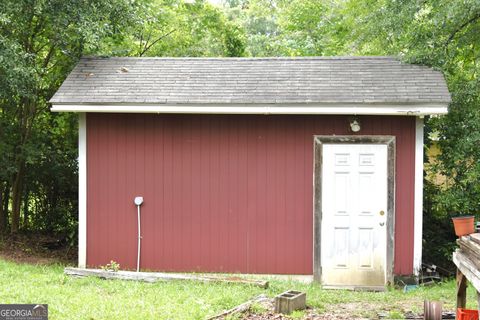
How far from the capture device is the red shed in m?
8.09

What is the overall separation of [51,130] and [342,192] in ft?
19.2

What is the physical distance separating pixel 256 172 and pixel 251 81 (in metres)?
1.33

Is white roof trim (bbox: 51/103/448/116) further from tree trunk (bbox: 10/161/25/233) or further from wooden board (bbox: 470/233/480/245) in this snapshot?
tree trunk (bbox: 10/161/25/233)

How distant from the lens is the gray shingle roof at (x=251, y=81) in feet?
26.1

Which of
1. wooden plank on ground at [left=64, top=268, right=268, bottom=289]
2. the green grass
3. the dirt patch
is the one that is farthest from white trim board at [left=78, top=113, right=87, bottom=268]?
the dirt patch

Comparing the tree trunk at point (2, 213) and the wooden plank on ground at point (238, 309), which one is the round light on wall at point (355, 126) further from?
the tree trunk at point (2, 213)

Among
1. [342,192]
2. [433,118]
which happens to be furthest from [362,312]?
[433,118]

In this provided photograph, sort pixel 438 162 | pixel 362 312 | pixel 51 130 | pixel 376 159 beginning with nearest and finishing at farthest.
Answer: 1. pixel 362 312
2. pixel 376 159
3. pixel 438 162
4. pixel 51 130

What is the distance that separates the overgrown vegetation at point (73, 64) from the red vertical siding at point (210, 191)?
1340mm

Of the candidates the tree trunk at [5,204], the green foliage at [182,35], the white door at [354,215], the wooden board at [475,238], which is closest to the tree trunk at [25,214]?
the tree trunk at [5,204]

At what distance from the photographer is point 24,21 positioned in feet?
30.8

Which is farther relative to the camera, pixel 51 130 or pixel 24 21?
pixel 51 130

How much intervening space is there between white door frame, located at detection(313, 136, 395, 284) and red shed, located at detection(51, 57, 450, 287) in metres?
0.01

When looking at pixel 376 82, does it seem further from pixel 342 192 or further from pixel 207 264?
pixel 207 264
